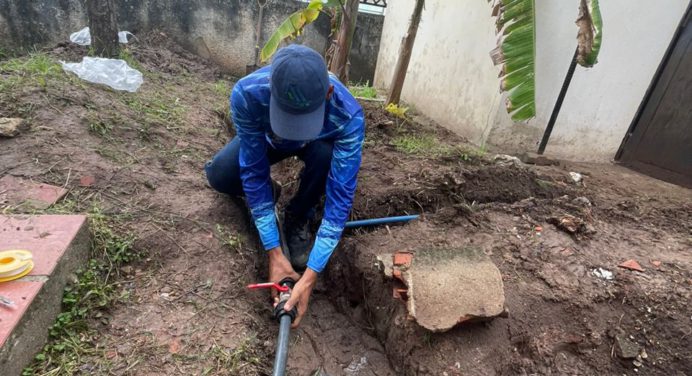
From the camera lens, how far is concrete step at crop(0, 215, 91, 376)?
113 centimetres

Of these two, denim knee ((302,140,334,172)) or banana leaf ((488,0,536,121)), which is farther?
banana leaf ((488,0,536,121))

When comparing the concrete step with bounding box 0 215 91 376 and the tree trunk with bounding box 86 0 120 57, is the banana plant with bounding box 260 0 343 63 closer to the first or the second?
the tree trunk with bounding box 86 0 120 57

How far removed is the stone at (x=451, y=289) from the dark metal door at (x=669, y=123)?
9.57 ft

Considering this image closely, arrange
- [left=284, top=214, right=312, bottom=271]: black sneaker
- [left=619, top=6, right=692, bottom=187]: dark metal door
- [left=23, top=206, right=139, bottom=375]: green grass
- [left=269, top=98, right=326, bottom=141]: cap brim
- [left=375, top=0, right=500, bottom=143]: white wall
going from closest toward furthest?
[left=23, top=206, right=139, bottom=375]: green grass
[left=269, top=98, right=326, bottom=141]: cap brim
[left=284, top=214, right=312, bottom=271]: black sneaker
[left=619, top=6, right=692, bottom=187]: dark metal door
[left=375, top=0, right=500, bottom=143]: white wall

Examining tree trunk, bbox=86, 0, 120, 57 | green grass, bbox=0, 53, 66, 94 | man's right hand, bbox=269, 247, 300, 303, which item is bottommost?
man's right hand, bbox=269, 247, 300, 303

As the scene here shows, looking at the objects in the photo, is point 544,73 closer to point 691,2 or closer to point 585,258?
point 691,2

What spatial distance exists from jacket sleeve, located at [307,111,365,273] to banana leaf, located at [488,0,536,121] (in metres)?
1.50

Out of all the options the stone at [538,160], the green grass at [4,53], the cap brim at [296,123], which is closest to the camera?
the cap brim at [296,123]

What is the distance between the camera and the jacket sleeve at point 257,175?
5.86ft

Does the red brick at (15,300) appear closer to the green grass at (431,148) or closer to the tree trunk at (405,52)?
the green grass at (431,148)

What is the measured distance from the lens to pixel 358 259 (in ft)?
7.05

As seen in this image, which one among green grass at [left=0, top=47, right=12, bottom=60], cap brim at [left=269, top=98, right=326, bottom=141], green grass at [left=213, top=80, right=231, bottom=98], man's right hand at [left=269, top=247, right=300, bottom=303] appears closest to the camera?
cap brim at [left=269, top=98, right=326, bottom=141]

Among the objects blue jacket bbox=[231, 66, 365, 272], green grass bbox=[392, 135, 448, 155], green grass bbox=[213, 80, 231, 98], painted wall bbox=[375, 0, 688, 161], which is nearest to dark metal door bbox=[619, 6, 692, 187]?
painted wall bbox=[375, 0, 688, 161]

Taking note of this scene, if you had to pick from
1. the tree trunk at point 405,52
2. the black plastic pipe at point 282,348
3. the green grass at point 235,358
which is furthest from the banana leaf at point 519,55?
the green grass at point 235,358
